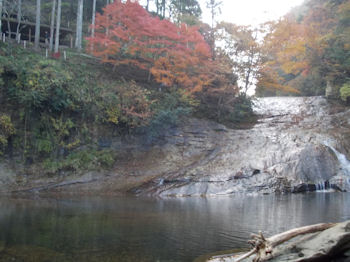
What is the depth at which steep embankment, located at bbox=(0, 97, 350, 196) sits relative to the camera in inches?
704

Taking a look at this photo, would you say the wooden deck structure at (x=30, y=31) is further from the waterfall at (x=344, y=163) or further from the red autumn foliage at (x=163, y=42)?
the waterfall at (x=344, y=163)

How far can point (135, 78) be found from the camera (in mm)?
27297

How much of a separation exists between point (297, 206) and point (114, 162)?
36.2ft

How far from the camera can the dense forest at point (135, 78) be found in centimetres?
1905

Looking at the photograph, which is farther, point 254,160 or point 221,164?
point 221,164

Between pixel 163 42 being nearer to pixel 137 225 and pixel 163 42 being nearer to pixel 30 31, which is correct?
pixel 137 225

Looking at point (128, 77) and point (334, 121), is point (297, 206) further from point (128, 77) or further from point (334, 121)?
point (128, 77)

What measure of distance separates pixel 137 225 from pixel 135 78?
19.1m

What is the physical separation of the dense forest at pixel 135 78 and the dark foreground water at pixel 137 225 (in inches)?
219

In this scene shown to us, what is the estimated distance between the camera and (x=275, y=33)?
1115 inches

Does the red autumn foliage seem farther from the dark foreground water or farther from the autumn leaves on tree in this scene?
the dark foreground water

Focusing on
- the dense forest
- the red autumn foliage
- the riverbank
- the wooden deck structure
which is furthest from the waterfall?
the wooden deck structure

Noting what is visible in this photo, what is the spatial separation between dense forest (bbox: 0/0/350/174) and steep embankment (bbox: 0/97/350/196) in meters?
1.03

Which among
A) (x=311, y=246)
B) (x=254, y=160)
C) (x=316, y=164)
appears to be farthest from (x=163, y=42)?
(x=311, y=246)
